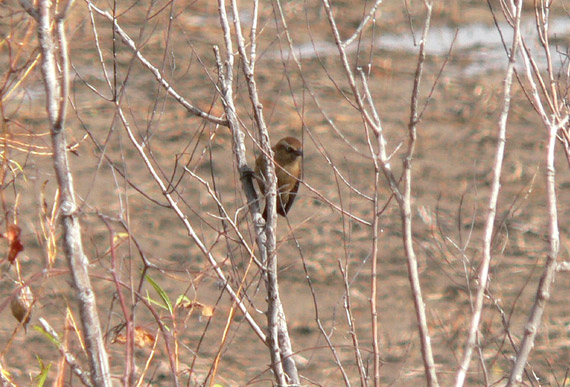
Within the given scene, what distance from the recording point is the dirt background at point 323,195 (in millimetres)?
7711

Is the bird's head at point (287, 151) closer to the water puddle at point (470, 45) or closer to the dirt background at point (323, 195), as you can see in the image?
the dirt background at point (323, 195)

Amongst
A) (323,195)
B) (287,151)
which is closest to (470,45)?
(323,195)

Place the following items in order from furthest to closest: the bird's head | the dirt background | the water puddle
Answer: the water puddle, the dirt background, the bird's head

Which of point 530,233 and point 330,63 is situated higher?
point 330,63

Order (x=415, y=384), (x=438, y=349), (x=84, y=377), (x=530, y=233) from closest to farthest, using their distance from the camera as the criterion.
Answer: (x=84, y=377)
(x=415, y=384)
(x=438, y=349)
(x=530, y=233)

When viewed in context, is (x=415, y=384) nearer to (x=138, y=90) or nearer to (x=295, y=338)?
(x=295, y=338)

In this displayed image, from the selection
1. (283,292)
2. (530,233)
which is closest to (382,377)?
(283,292)

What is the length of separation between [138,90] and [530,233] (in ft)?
16.8

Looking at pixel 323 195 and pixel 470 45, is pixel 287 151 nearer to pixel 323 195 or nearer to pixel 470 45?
pixel 323 195

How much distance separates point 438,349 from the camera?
809 centimetres

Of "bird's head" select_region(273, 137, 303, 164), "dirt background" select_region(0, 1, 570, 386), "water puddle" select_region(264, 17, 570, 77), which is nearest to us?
"bird's head" select_region(273, 137, 303, 164)

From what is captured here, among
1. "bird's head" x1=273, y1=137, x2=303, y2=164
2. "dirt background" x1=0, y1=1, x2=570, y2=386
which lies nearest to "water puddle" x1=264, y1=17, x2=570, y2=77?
"dirt background" x1=0, y1=1, x2=570, y2=386

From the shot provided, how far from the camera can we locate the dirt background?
25.3ft

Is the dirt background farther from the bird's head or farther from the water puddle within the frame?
the bird's head
